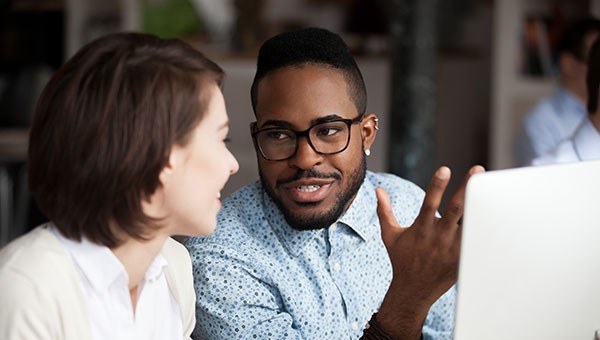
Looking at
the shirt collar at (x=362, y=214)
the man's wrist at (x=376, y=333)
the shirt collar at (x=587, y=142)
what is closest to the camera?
the man's wrist at (x=376, y=333)

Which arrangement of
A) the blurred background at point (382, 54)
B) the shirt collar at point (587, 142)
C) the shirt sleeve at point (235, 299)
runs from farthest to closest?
the blurred background at point (382, 54)
the shirt collar at point (587, 142)
the shirt sleeve at point (235, 299)

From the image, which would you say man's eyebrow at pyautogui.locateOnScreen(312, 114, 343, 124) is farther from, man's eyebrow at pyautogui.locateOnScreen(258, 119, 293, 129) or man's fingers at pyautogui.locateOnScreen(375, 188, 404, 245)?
man's fingers at pyautogui.locateOnScreen(375, 188, 404, 245)

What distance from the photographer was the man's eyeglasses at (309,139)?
55.2 inches

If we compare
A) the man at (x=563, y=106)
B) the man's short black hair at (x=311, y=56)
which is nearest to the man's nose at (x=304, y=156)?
the man's short black hair at (x=311, y=56)

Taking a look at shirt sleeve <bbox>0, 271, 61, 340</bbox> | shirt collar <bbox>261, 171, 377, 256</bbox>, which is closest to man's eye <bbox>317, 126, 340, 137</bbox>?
shirt collar <bbox>261, 171, 377, 256</bbox>

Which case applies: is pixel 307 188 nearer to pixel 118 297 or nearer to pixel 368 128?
pixel 368 128

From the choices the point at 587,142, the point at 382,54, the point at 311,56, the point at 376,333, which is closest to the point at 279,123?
the point at 311,56

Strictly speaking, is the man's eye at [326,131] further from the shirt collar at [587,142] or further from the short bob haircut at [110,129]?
the shirt collar at [587,142]

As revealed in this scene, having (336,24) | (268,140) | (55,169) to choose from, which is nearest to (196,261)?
(268,140)

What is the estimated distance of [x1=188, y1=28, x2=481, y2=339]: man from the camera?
1406 mm

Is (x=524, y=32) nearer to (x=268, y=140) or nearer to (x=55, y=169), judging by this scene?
(x=268, y=140)

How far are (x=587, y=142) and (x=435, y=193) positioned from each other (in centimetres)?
105

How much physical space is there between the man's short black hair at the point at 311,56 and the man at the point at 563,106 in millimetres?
2043

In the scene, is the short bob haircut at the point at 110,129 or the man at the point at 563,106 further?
the man at the point at 563,106
